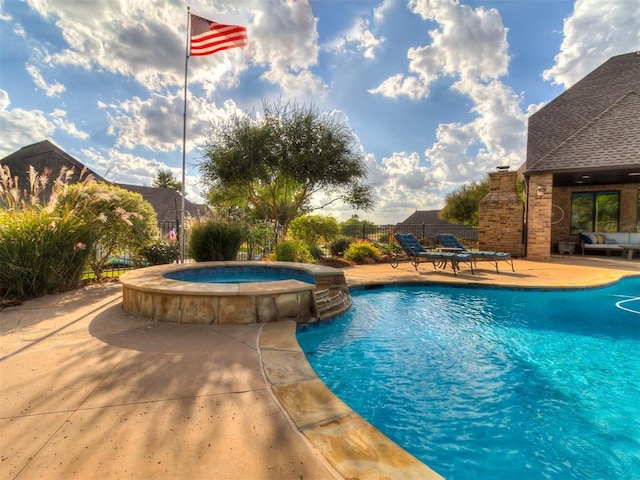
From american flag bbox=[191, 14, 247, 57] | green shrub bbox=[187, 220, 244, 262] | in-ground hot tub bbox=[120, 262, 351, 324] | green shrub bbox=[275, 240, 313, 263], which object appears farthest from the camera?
green shrub bbox=[275, 240, 313, 263]

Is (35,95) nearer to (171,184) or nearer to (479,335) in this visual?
(479,335)

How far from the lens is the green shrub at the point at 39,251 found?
14.6ft

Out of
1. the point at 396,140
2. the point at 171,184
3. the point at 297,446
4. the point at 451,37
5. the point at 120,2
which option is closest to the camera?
the point at 297,446

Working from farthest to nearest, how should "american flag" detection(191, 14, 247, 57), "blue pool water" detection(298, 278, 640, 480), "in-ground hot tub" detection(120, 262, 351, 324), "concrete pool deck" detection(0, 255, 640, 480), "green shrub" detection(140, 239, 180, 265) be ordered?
"american flag" detection(191, 14, 247, 57) < "green shrub" detection(140, 239, 180, 265) < "in-ground hot tub" detection(120, 262, 351, 324) < "blue pool water" detection(298, 278, 640, 480) < "concrete pool deck" detection(0, 255, 640, 480)

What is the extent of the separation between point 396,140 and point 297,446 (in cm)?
1236

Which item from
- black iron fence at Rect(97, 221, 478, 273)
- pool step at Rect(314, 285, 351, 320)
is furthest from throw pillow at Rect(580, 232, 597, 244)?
pool step at Rect(314, 285, 351, 320)

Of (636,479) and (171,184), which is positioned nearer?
(636,479)

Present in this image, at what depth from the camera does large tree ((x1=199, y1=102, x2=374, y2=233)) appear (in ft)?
33.7

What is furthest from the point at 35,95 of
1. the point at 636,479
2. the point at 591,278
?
the point at 591,278

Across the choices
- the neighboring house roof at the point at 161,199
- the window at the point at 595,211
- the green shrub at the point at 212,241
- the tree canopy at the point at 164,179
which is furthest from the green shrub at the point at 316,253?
the tree canopy at the point at 164,179

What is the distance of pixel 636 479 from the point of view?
5.84 feet

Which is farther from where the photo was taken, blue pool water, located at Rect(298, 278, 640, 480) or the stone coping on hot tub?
the stone coping on hot tub

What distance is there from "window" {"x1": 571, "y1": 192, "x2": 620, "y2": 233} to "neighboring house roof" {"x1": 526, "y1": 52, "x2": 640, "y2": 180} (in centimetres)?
339

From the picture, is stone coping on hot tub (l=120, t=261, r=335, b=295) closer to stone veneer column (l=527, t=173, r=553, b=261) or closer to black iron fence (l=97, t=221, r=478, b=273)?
black iron fence (l=97, t=221, r=478, b=273)
